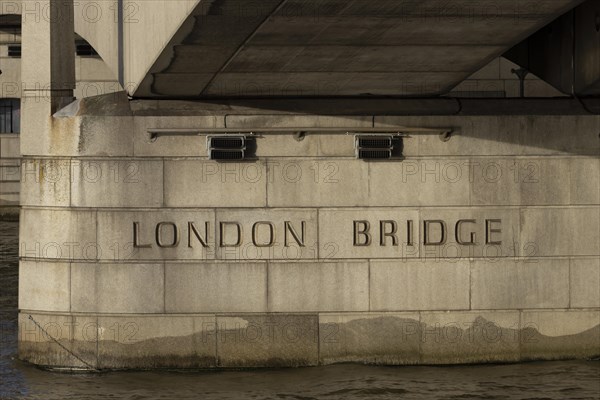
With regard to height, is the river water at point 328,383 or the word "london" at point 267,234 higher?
the word "london" at point 267,234

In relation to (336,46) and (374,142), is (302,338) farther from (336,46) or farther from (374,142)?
(336,46)

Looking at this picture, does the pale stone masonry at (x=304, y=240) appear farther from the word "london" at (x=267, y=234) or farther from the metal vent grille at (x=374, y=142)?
the metal vent grille at (x=374, y=142)

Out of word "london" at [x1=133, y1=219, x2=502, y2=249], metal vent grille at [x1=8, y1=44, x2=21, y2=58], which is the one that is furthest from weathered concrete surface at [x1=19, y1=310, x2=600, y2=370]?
metal vent grille at [x1=8, y1=44, x2=21, y2=58]

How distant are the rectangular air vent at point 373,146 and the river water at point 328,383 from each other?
2875 millimetres

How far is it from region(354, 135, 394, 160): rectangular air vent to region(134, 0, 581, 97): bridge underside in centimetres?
64

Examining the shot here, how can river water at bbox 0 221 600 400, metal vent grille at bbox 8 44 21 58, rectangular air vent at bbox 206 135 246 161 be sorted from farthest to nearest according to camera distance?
1. metal vent grille at bbox 8 44 21 58
2. rectangular air vent at bbox 206 135 246 161
3. river water at bbox 0 221 600 400

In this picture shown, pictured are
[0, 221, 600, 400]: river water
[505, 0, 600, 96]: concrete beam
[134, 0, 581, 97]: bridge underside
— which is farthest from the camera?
[505, 0, 600, 96]: concrete beam

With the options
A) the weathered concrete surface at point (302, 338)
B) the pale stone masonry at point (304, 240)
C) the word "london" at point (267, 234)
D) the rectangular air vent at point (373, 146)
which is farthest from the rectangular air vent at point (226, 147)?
the weathered concrete surface at point (302, 338)

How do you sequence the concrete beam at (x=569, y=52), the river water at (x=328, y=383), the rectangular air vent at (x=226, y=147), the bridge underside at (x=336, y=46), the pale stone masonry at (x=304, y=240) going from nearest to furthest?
the bridge underside at (x=336, y=46) → the river water at (x=328, y=383) → the concrete beam at (x=569, y=52) → the rectangular air vent at (x=226, y=147) → the pale stone masonry at (x=304, y=240)

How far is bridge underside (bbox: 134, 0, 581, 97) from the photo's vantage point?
12.9m

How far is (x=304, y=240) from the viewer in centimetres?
1797

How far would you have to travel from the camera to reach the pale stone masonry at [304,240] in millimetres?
17844

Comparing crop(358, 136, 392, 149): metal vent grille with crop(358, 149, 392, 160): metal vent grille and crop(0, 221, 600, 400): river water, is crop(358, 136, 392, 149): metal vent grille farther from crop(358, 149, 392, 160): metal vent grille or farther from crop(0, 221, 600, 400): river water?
crop(0, 221, 600, 400): river water

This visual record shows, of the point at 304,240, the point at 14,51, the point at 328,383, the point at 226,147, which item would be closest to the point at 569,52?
the point at 304,240
